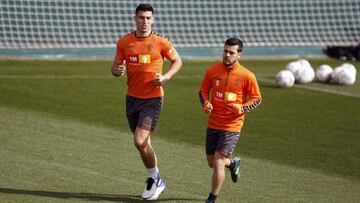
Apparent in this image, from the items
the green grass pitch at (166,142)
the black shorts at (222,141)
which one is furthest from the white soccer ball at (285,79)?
the black shorts at (222,141)

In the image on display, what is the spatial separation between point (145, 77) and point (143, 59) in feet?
0.67

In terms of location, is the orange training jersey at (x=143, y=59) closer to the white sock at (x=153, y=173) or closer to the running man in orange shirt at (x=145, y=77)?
the running man in orange shirt at (x=145, y=77)

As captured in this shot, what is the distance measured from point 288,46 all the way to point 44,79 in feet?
24.8

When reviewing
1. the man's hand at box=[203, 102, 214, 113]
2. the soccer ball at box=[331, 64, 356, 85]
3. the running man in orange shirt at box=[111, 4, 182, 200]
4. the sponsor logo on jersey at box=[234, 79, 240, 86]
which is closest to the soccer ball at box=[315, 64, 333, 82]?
the soccer ball at box=[331, 64, 356, 85]

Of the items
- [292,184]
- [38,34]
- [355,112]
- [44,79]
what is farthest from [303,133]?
[38,34]

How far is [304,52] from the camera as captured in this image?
2388 centimetres

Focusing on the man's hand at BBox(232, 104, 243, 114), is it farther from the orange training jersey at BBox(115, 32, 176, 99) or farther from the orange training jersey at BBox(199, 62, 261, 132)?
the orange training jersey at BBox(115, 32, 176, 99)

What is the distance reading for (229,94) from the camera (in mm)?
10016

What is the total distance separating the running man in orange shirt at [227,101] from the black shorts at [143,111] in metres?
0.71

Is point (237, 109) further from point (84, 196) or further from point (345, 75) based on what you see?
point (345, 75)

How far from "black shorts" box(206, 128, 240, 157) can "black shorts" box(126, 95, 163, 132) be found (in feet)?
2.52

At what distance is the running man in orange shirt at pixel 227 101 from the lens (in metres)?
9.97

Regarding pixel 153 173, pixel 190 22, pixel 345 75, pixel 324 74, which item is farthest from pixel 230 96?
pixel 190 22

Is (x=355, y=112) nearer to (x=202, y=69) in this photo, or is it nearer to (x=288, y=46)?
(x=202, y=69)
